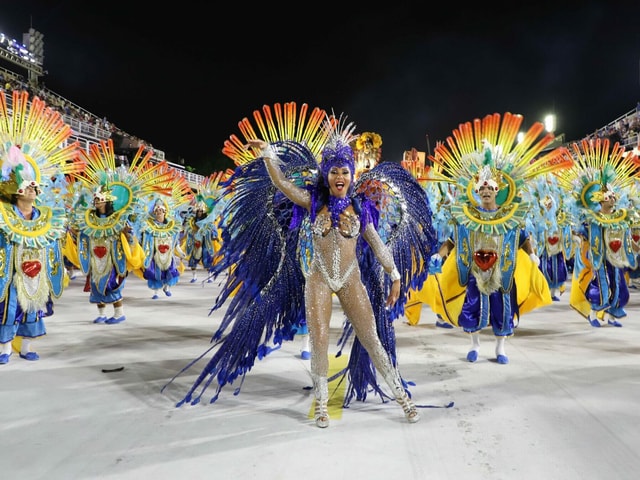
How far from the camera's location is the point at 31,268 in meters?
4.80

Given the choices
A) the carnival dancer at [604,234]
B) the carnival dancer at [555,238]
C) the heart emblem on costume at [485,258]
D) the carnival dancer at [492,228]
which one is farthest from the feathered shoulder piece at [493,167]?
the carnival dancer at [555,238]

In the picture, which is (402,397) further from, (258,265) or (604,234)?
(604,234)

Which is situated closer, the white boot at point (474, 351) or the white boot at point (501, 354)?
the white boot at point (501, 354)

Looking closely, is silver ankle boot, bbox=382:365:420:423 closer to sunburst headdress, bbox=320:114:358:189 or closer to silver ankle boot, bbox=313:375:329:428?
silver ankle boot, bbox=313:375:329:428

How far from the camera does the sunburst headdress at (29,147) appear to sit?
4.68m

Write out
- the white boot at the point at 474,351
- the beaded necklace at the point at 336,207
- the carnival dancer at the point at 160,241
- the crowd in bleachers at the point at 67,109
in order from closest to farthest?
the beaded necklace at the point at 336,207
the white boot at the point at 474,351
the carnival dancer at the point at 160,241
the crowd in bleachers at the point at 67,109

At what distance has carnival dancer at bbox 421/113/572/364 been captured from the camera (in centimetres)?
467

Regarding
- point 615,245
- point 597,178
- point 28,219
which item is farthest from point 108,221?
point 615,245

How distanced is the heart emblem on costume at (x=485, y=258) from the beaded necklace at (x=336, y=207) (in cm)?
196

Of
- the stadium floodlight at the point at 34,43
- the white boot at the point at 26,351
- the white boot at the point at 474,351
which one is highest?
the stadium floodlight at the point at 34,43

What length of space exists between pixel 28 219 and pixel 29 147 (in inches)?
26.3

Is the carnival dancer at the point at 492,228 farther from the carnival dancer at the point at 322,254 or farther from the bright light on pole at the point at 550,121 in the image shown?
the bright light on pole at the point at 550,121

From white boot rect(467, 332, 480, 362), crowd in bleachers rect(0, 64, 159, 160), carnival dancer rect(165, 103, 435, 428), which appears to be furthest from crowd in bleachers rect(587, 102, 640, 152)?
crowd in bleachers rect(0, 64, 159, 160)

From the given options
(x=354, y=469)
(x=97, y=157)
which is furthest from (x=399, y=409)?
(x=97, y=157)
